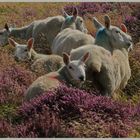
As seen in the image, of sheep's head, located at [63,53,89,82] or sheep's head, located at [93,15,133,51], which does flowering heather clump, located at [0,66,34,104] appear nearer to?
sheep's head, located at [63,53,89,82]

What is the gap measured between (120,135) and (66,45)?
18.7 feet

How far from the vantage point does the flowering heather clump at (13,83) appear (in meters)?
12.1

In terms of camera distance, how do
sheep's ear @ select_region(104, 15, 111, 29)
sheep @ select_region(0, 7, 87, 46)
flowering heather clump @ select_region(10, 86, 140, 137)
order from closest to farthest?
flowering heather clump @ select_region(10, 86, 140, 137), sheep's ear @ select_region(104, 15, 111, 29), sheep @ select_region(0, 7, 87, 46)

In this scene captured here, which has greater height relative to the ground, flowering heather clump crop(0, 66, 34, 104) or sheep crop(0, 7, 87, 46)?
flowering heather clump crop(0, 66, 34, 104)

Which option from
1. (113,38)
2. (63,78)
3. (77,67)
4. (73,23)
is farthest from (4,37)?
(77,67)

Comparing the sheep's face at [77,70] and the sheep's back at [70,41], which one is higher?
the sheep's face at [77,70]

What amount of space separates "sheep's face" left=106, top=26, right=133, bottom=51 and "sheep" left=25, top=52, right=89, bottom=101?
243 cm

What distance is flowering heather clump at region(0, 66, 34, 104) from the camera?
12.1 meters

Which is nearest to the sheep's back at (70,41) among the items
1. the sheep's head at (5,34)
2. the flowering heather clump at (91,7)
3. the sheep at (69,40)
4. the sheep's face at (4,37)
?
the sheep at (69,40)

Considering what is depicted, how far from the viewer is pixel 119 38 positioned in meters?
14.8

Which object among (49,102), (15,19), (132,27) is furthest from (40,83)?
(15,19)

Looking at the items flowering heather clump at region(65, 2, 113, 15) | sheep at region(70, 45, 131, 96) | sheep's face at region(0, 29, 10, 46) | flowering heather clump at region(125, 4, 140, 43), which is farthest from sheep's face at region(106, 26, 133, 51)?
flowering heather clump at region(65, 2, 113, 15)

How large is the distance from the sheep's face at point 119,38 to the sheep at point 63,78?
2.43m

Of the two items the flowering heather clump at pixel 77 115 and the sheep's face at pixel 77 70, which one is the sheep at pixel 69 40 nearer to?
the sheep's face at pixel 77 70
